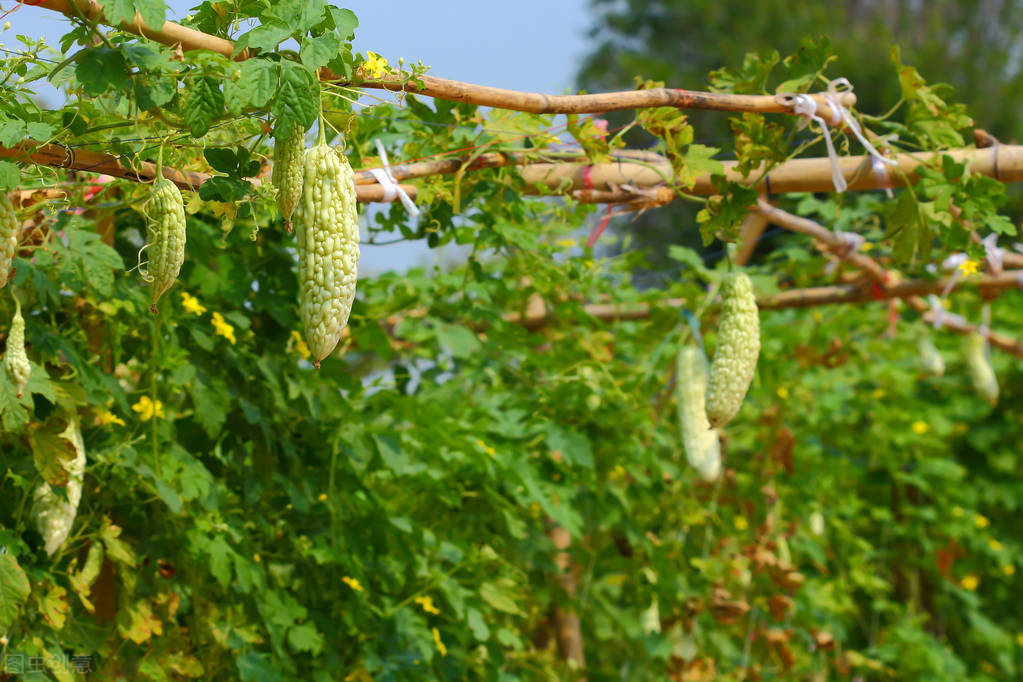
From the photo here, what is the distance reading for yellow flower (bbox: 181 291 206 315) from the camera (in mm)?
2088

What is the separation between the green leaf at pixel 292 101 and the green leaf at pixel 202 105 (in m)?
0.08

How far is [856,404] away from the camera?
4.50 meters

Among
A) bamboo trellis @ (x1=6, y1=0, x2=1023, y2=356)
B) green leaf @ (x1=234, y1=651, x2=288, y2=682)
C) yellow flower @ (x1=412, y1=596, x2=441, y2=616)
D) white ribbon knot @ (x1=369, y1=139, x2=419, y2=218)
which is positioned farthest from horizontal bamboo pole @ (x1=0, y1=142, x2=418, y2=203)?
yellow flower @ (x1=412, y1=596, x2=441, y2=616)

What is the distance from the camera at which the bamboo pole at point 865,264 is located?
2.91 meters

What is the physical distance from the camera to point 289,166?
1.33 m

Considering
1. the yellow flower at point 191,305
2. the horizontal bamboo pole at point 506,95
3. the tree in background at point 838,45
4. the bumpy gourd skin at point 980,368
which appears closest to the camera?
the horizontal bamboo pole at point 506,95

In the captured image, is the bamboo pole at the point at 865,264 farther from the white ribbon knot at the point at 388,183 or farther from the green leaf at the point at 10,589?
the green leaf at the point at 10,589

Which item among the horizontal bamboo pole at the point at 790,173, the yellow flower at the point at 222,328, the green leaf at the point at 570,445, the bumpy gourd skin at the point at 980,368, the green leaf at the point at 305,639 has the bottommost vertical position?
the bumpy gourd skin at the point at 980,368

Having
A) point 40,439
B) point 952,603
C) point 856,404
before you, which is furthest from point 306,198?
point 952,603

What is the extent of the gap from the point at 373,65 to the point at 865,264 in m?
2.32

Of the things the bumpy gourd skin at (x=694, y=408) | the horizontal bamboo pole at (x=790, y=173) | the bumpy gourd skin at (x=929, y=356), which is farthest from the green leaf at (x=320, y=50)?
the bumpy gourd skin at (x=929, y=356)

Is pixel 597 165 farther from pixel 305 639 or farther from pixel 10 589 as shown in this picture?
pixel 10 589

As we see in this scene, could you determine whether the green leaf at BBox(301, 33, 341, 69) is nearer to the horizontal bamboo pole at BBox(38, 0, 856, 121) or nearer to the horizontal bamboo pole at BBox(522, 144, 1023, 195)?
the horizontal bamboo pole at BBox(38, 0, 856, 121)

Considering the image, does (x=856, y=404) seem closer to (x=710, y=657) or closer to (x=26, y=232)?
(x=710, y=657)
